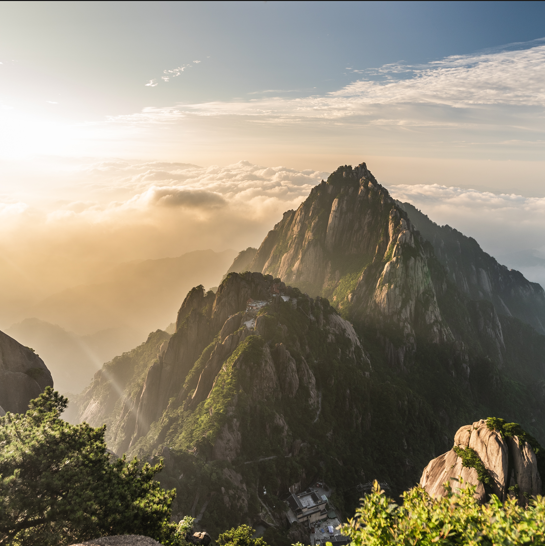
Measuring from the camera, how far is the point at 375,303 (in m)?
148

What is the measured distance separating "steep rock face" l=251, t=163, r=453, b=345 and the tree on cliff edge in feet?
423

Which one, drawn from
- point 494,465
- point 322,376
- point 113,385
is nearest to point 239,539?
point 494,465

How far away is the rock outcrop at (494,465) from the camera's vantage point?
39.2 m

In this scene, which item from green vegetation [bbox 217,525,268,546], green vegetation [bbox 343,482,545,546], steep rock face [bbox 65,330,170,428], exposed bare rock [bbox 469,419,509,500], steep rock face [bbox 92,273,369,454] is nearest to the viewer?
green vegetation [bbox 343,482,545,546]

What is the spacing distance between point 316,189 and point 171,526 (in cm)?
18862

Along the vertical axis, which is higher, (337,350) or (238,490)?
(337,350)

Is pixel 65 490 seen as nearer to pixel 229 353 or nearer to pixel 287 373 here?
pixel 287 373

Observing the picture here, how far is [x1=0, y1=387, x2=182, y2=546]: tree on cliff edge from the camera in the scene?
22.7 meters

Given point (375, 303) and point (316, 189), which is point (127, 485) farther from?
point (316, 189)

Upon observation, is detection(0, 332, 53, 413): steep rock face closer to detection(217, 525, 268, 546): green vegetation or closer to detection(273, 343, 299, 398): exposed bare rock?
detection(217, 525, 268, 546): green vegetation

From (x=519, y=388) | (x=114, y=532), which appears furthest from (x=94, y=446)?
Answer: (x=519, y=388)

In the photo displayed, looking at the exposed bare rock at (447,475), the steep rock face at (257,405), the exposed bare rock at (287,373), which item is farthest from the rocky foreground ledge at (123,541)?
the exposed bare rock at (287,373)

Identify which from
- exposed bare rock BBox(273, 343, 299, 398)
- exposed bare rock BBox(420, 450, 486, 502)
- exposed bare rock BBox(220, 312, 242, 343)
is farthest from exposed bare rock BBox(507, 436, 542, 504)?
exposed bare rock BBox(220, 312, 242, 343)

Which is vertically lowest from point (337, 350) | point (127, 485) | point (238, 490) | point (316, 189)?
point (238, 490)
